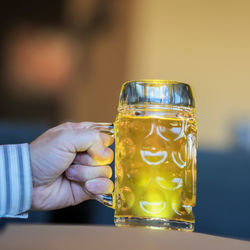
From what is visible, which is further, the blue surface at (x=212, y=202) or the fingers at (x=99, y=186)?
the blue surface at (x=212, y=202)

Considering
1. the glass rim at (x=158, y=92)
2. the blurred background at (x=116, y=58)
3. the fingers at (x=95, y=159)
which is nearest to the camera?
the glass rim at (x=158, y=92)

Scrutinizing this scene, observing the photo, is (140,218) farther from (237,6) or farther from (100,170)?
(237,6)

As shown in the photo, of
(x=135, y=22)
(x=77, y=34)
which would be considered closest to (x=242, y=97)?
(x=135, y=22)

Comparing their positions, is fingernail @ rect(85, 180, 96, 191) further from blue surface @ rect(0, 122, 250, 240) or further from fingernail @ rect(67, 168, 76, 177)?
blue surface @ rect(0, 122, 250, 240)

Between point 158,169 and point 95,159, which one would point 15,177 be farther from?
point 158,169

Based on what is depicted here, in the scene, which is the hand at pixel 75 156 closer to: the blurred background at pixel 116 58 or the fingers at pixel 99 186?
the fingers at pixel 99 186

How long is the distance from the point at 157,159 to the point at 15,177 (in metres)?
0.30

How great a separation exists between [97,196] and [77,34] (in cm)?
197

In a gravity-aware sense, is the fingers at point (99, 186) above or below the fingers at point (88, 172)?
below

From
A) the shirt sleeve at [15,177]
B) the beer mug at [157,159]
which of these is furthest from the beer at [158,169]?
the shirt sleeve at [15,177]

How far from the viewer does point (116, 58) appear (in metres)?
2.52

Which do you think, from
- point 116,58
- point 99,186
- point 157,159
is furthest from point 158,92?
point 116,58

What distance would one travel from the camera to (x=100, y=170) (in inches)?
32.3

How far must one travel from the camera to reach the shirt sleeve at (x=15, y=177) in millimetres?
779
